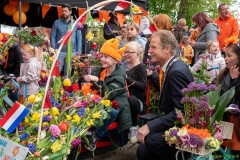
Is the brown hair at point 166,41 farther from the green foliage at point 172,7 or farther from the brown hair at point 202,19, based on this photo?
the green foliage at point 172,7

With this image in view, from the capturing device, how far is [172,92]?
340cm

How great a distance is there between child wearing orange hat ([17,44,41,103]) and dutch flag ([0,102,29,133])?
10.8 ft

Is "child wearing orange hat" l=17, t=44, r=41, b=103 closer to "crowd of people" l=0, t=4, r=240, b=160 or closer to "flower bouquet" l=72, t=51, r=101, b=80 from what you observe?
"crowd of people" l=0, t=4, r=240, b=160

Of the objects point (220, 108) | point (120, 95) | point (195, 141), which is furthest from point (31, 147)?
point (120, 95)

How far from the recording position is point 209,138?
9.77 ft

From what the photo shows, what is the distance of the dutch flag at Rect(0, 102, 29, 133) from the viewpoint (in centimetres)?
279

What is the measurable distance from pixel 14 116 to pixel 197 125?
1455 mm

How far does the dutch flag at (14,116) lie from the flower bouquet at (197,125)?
1.18 m

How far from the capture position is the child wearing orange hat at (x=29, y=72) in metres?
6.09

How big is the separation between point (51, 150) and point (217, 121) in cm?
142

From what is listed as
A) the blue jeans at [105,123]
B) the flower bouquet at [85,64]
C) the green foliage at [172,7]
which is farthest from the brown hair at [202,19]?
the green foliage at [172,7]

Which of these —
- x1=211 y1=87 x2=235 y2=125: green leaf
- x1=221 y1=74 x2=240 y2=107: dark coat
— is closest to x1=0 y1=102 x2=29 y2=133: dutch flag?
x1=211 y1=87 x2=235 y2=125: green leaf

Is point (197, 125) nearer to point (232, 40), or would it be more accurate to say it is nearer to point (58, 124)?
point (58, 124)

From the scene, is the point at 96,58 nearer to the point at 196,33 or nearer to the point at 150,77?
the point at 150,77
